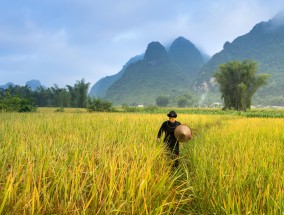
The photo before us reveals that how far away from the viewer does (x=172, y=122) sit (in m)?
6.34

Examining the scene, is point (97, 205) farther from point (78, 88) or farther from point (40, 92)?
point (40, 92)

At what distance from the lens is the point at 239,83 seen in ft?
189

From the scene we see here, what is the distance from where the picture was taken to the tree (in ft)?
178

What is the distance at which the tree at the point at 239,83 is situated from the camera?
54219mm

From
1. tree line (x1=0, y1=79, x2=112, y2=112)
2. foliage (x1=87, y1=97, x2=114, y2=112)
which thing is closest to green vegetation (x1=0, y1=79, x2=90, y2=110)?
tree line (x1=0, y1=79, x2=112, y2=112)

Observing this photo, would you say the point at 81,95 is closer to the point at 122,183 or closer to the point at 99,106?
the point at 99,106

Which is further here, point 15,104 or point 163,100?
point 163,100

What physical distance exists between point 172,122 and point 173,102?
5836 inches

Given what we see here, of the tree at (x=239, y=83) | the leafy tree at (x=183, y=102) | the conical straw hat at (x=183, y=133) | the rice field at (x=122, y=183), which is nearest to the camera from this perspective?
the rice field at (x=122, y=183)

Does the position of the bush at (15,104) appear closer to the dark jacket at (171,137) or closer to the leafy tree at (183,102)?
the dark jacket at (171,137)

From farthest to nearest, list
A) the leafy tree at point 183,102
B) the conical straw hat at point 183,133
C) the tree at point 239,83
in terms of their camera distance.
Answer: the leafy tree at point 183,102, the tree at point 239,83, the conical straw hat at point 183,133

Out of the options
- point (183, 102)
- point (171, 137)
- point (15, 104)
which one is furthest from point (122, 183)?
point (183, 102)

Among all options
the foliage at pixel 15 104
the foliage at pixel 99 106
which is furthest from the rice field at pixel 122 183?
the foliage at pixel 99 106

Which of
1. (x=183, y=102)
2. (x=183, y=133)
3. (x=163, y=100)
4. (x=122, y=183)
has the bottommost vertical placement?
(x=122, y=183)
